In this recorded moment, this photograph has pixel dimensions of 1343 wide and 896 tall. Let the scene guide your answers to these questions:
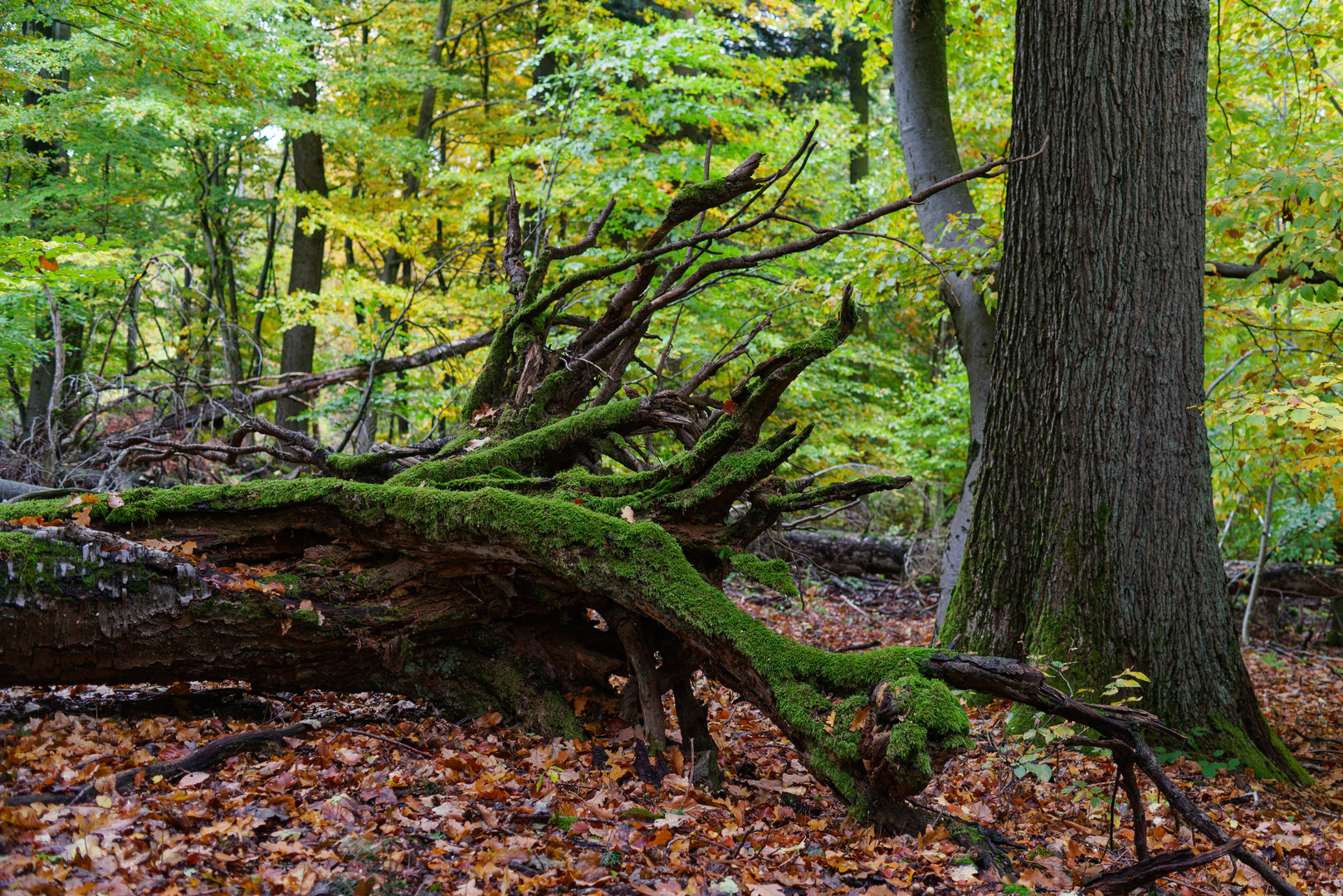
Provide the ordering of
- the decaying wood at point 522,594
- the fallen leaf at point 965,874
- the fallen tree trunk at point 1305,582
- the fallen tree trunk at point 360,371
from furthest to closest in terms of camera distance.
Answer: the fallen tree trunk at point 1305,582 < the fallen tree trunk at point 360,371 < the decaying wood at point 522,594 < the fallen leaf at point 965,874

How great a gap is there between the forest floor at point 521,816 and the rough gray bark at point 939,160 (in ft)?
11.5

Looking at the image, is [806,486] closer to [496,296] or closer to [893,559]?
[893,559]

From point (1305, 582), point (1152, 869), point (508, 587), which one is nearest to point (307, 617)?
point (508, 587)

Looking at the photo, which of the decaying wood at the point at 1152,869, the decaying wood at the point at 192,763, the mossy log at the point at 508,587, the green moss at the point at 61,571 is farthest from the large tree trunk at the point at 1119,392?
the green moss at the point at 61,571

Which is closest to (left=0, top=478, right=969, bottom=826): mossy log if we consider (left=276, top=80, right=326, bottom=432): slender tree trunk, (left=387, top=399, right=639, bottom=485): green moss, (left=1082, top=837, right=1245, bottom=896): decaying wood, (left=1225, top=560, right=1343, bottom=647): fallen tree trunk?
(left=387, top=399, right=639, bottom=485): green moss

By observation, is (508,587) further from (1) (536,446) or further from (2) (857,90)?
(2) (857,90)

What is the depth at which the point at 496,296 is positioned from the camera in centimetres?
1291

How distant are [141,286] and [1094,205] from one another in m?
9.87

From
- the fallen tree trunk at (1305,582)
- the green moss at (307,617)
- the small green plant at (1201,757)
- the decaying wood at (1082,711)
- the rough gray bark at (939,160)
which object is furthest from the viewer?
the fallen tree trunk at (1305,582)

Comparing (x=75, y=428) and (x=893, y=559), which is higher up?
(x=75, y=428)

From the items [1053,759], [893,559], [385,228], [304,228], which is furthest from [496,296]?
[1053,759]

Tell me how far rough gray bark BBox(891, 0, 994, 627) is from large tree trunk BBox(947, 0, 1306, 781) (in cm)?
249

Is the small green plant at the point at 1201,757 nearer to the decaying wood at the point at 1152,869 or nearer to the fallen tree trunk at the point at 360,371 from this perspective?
the decaying wood at the point at 1152,869

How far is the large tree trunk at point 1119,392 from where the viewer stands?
4.66 metres
